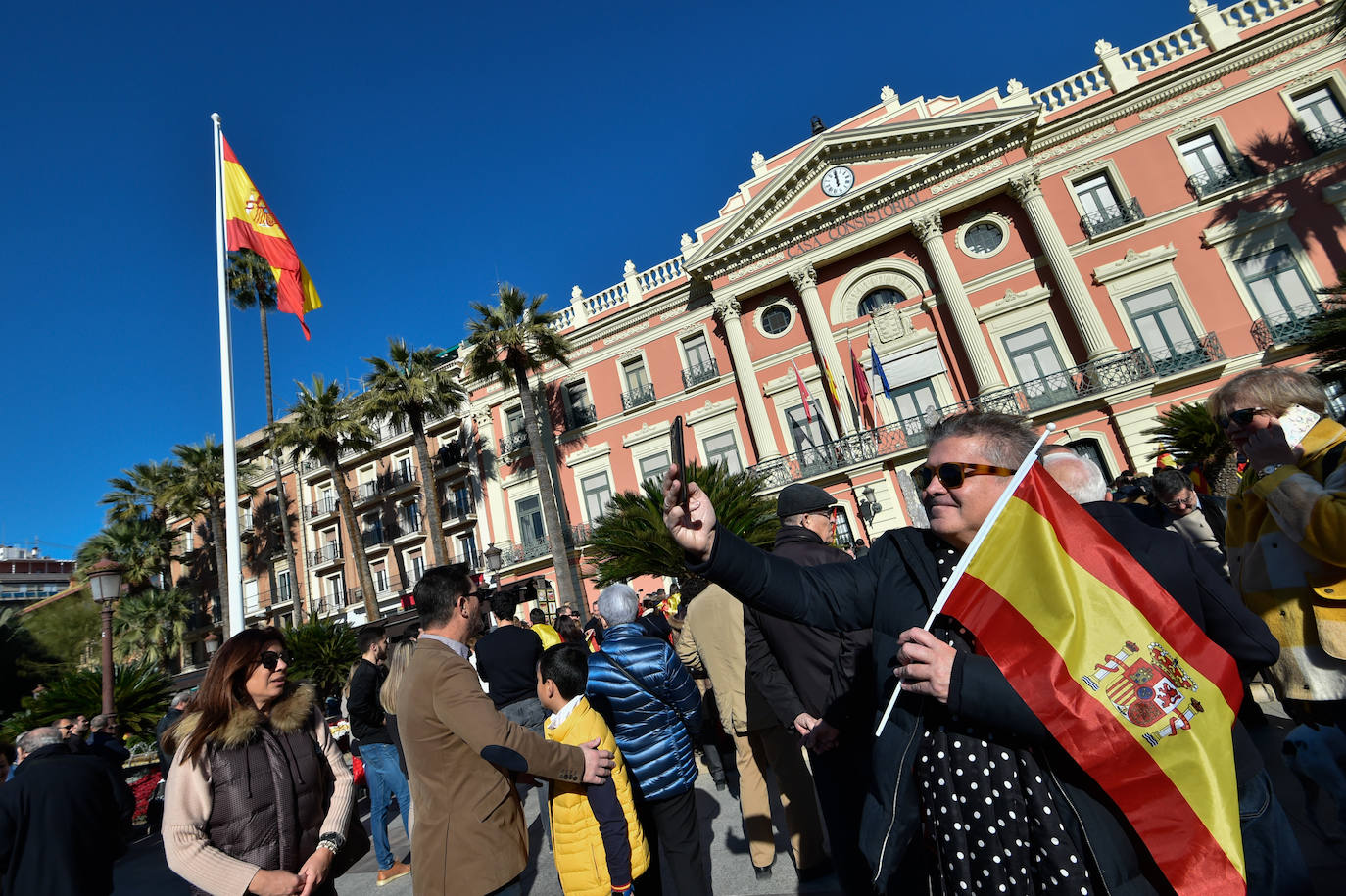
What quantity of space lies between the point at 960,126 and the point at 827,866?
2083cm

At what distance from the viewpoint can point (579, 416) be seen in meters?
25.1

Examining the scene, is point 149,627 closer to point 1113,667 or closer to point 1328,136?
point 1113,667

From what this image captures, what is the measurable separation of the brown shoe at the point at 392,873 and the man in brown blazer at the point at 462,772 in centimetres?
344

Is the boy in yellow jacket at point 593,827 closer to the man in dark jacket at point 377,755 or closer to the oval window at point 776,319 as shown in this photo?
Answer: the man in dark jacket at point 377,755

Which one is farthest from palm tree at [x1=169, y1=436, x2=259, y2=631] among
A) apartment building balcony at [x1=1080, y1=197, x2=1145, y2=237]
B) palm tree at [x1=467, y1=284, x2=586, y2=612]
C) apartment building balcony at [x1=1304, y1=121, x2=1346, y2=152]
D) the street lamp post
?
apartment building balcony at [x1=1304, y1=121, x2=1346, y2=152]

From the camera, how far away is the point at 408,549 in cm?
2870

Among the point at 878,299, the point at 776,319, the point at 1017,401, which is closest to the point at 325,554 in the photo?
the point at 776,319

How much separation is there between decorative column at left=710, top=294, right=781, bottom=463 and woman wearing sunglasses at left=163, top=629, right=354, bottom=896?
18.5 m

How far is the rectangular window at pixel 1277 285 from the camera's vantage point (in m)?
16.1

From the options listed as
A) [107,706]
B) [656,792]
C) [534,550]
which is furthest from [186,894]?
[534,550]

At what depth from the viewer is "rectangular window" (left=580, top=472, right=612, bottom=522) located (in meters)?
24.0

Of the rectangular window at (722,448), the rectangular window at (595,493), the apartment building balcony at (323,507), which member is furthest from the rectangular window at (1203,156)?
the apartment building balcony at (323,507)

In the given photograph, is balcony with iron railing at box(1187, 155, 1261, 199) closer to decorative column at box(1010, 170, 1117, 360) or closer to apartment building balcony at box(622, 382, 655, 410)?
decorative column at box(1010, 170, 1117, 360)

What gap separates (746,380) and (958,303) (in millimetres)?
6888
